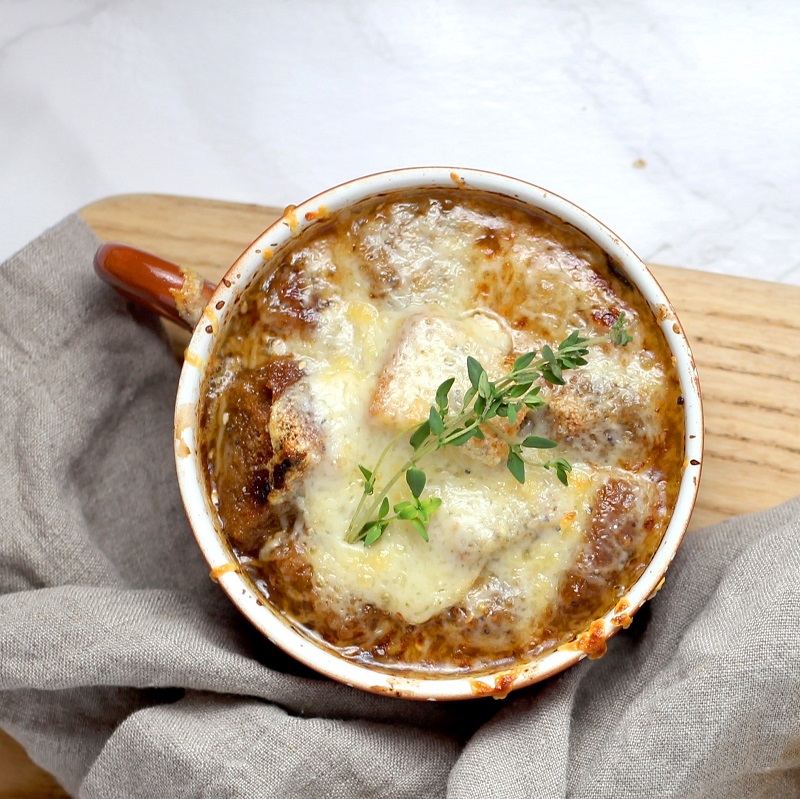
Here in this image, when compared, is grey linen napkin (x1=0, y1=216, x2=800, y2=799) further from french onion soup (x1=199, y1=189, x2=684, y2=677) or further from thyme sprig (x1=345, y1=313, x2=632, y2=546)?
thyme sprig (x1=345, y1=313, x2=632, y2=546)

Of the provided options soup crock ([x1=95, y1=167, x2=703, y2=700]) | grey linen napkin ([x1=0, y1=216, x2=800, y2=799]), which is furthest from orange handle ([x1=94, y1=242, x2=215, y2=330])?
grey linen napkin ([x1=0, y1=216, x2=800, y2=799])

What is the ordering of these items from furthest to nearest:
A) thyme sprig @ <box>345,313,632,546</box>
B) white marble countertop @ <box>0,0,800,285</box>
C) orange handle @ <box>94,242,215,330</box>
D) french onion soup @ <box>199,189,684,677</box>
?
white marble countertop @ <box>0,0,800,285</box> → orange handle @ <box>94,242,215,330</box> → french onion soup @ <box>199,189,684,677</box> → thyme sprig @ <box>345,313,632,546</box>

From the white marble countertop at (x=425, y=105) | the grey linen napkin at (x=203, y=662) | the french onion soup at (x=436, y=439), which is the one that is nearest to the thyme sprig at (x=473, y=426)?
the french onion soup at (x=436, y=439)

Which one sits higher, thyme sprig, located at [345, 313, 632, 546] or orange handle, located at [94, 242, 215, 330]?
orange handle, located at [94, 242, 215, 330]

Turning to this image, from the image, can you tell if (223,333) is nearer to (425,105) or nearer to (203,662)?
(203,662)

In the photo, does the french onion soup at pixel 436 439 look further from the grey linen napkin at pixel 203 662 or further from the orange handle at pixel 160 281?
the grey linen napkin at pixel 203 662

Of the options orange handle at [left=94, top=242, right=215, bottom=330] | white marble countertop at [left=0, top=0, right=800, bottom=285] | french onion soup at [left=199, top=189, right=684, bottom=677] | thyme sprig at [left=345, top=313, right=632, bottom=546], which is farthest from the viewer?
white marble countertop at [left=0, top=0, right=800, bottom=285]
